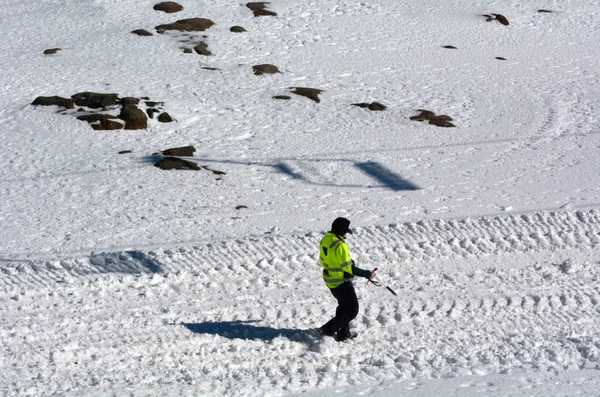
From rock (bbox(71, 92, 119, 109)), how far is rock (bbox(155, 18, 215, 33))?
178 inches

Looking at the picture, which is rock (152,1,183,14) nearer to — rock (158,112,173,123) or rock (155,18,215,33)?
rock (155,18,215,33)

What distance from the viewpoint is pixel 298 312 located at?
28.0 feet

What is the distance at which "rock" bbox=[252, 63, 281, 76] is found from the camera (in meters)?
17.7

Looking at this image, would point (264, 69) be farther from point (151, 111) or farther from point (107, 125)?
point (107, 125)

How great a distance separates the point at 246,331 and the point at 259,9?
14.7m

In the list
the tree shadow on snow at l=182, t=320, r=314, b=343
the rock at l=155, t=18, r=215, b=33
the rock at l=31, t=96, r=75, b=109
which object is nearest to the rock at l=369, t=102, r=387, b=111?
the rock at l=31, t=96, r=75, b=109


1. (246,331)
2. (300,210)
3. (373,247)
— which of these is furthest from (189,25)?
(246,331)

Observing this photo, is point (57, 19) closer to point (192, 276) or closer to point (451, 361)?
point (192, 276)

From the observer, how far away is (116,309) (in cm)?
855

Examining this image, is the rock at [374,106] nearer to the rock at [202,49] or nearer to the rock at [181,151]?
the rock at [181,151]

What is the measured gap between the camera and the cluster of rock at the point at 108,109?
14.8 meters

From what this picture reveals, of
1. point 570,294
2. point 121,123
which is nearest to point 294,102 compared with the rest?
point 121,123

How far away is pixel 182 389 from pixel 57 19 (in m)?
16.4

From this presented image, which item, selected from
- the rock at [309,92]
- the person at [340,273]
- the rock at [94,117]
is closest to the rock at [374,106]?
the rock at [309,92]
